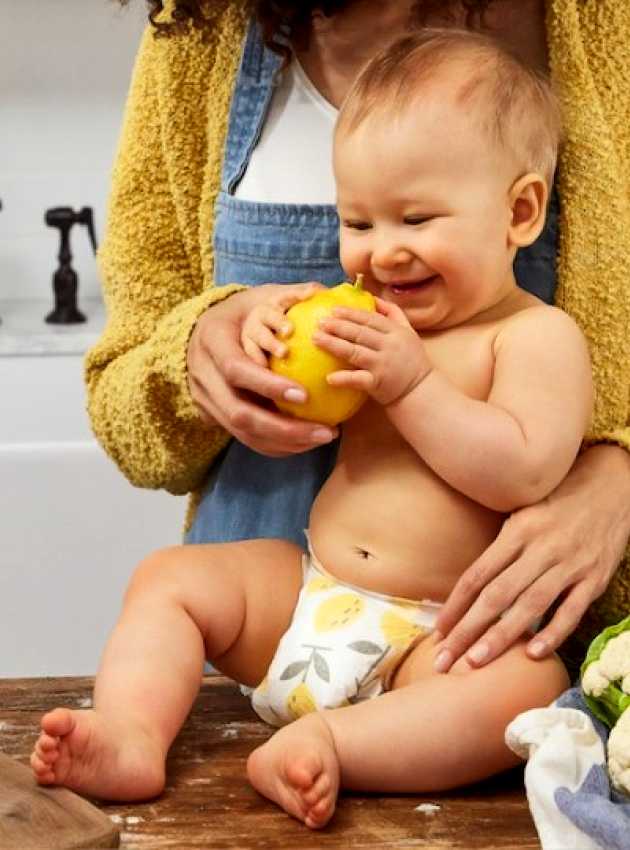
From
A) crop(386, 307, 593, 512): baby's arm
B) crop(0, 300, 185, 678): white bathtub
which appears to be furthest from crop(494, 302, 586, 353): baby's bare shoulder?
crop(0, 300, 185, 678): white bathtub

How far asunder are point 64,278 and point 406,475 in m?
1.54

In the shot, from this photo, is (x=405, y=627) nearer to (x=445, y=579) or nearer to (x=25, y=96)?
(x=445, y=579)

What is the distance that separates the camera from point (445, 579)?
1095 mm

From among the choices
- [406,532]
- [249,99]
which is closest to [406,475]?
[406,532]

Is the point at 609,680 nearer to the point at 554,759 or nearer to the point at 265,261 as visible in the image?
the point at 554,759

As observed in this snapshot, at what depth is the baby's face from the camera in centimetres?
107

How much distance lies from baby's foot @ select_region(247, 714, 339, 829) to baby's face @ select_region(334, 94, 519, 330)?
0.30 meters

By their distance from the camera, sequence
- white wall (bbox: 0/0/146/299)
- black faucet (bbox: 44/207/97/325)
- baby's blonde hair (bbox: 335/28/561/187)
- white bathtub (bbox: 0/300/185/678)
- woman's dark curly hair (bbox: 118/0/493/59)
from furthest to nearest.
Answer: white wall (bbox: 0/0/146/299) → black faucet (bbox: 44/207/97/325) → white bathtub (bbox: 0/300/185/678) → woman's dark curly hair (bbox: 118/0/493/59) → baby's blonde hair (bbox: 335/28/561/187)

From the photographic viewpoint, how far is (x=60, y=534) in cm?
237

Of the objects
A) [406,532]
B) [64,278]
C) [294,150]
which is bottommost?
[64,278]

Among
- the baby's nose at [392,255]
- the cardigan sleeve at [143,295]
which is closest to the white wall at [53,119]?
the cardigan sleeve at [143,295]

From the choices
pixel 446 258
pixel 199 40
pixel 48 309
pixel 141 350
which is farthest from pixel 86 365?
pixel 48 309

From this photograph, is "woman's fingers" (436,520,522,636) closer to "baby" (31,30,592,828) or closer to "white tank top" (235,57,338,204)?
"baby" (31,30,592,828)

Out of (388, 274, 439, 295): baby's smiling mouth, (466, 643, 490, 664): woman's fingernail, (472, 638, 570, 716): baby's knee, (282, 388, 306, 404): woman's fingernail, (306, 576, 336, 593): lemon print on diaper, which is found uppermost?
(388, 274, 439, 295): baby's smiling mouth
